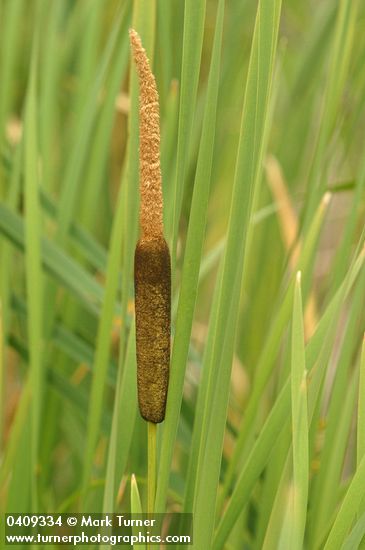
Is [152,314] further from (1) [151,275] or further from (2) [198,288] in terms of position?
(2) [198,288]

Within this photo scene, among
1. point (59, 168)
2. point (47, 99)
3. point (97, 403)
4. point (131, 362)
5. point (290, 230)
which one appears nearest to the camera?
point (131, 362)

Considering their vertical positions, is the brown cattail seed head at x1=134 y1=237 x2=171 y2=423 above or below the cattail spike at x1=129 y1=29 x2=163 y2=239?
below

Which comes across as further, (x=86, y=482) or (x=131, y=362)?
(x=86, y=482)

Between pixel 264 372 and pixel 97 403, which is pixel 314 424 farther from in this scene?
pixel 97 403

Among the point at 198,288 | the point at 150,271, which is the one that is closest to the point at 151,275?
the point at 150,271

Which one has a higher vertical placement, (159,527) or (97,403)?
(97,403)

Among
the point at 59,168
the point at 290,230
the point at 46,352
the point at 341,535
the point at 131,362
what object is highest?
the point at 59,168

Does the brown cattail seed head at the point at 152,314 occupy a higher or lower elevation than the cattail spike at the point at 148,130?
lower

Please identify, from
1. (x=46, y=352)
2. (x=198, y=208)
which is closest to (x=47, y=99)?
(x=46, y=352)
